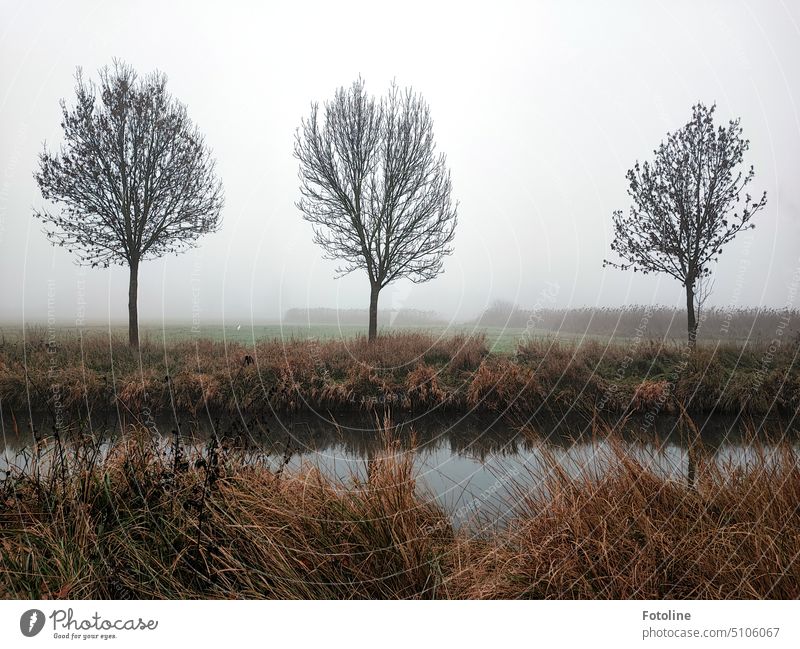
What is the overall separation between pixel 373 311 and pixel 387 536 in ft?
11.0

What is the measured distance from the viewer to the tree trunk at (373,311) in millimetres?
5340

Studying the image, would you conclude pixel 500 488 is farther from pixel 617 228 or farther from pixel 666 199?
pixel 666 199

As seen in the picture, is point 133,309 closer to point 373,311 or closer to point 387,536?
point 373,311

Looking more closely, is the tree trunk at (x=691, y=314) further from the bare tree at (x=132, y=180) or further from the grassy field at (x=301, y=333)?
the bare tree at (x=132, y=180)

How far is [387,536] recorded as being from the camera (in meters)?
2.25

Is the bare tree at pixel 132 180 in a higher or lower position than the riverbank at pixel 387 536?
higher

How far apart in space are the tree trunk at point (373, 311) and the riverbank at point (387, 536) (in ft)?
9.14

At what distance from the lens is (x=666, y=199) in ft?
14.4
